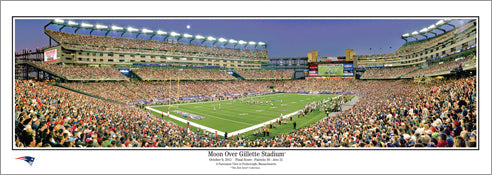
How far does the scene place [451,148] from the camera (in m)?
4.27

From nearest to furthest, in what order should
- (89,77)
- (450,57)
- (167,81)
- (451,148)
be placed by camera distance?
(451,148) → (450,57) → (89,77) → (167,81)

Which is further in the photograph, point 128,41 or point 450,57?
point 128,41

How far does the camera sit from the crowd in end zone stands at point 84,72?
2098cm

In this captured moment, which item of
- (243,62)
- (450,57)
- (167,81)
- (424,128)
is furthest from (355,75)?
(424,128)

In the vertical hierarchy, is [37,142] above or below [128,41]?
below

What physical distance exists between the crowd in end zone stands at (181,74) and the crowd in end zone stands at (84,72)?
3368mm

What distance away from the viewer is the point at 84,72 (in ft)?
81.8

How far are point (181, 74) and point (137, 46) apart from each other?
8.63m

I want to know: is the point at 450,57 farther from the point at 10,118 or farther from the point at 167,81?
the point at 167,81

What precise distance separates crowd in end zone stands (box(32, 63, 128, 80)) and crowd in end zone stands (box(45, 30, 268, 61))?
4.07 metres

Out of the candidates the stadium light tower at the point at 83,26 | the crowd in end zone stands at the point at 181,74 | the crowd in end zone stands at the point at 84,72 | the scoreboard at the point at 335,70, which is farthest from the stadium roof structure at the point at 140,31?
the scoreboard at the point at 335,70

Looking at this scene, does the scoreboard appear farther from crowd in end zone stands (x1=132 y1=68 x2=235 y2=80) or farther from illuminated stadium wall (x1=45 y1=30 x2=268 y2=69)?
crowd in end zone stands (x1=132 y1=68 x2=235 y2=80)

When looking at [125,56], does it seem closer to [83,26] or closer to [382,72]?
[83,26]

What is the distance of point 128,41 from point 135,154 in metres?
36.4
